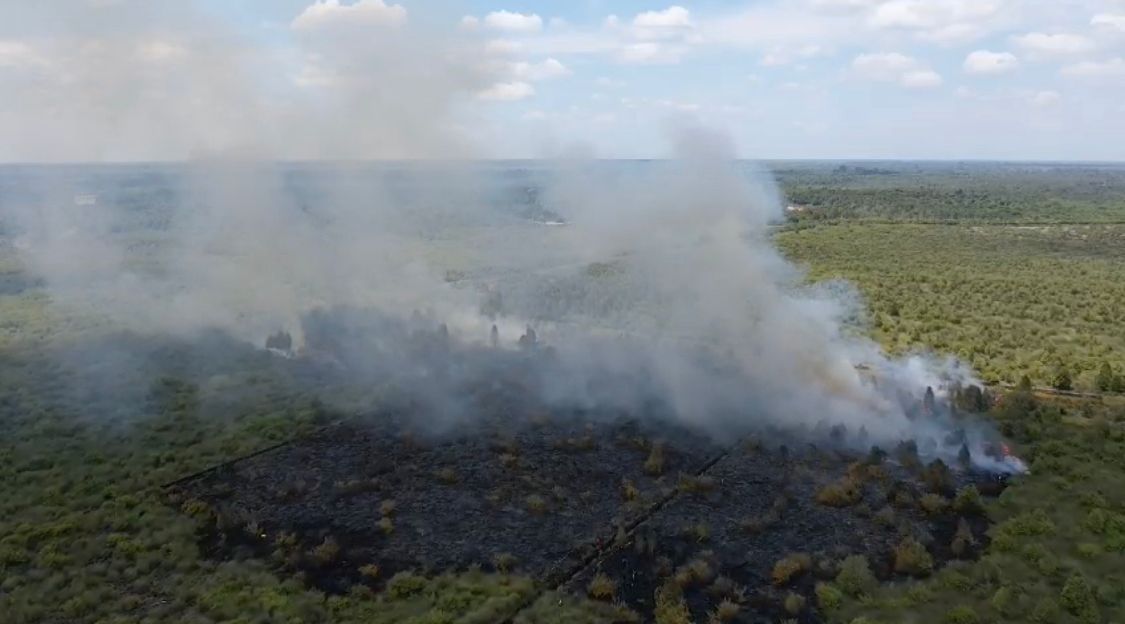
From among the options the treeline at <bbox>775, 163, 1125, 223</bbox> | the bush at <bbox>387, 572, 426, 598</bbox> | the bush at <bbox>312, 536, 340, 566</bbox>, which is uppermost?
the treeline at <bbox>775, 163, 1125, 223</bbox>

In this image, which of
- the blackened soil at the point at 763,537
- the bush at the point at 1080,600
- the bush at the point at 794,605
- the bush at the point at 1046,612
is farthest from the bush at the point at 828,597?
the bush at the point at 1080,600

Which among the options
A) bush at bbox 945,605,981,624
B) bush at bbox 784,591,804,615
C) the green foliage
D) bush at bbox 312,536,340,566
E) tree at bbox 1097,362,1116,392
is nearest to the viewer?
bush at bbox 945,605,981,624

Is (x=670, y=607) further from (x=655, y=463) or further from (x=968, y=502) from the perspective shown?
(x=968, y=502)

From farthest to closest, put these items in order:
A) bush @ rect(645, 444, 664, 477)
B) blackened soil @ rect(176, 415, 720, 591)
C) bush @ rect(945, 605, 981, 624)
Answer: bush @ rect(645, 444, 664, 477), blackened soil @ rect(176, 415, 720, 591), bush @ rect(945, 605, 981, 624)

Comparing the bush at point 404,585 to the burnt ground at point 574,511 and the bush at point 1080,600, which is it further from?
the bush at point 1080,600

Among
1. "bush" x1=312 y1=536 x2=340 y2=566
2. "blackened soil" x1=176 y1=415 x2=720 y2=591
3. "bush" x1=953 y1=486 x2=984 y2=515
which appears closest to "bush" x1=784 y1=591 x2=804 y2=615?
"blackened soil" x1=176 y1=415 x2=720 y2=591

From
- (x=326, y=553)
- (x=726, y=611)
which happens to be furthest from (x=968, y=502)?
(x=326, y=553)

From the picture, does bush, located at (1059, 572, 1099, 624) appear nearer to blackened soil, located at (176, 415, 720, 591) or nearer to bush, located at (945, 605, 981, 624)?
bush, located at (945, 605, 981, 624)
